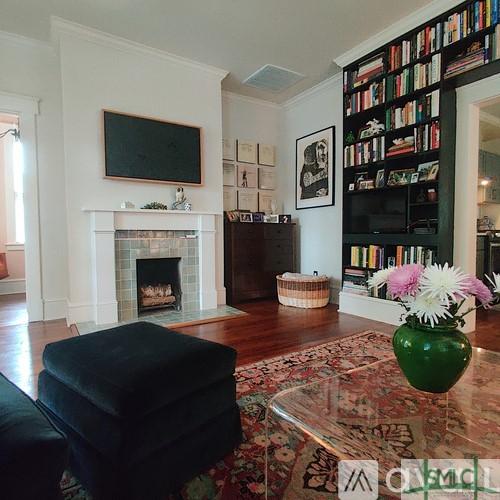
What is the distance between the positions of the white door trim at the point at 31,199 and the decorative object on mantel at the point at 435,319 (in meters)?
3.41

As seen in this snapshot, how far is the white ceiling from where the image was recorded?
271cm

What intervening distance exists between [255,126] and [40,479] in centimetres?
454

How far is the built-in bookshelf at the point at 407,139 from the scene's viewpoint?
2582mm

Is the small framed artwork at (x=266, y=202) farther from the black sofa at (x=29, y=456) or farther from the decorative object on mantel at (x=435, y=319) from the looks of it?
the black sofa at (x=29, y=456)

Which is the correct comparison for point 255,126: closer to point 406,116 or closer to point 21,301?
point 406,116

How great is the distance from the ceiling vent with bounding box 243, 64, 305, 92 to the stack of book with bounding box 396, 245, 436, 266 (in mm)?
2368

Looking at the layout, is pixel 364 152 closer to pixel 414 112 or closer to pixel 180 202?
pixel 414 112

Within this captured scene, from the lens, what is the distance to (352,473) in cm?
94

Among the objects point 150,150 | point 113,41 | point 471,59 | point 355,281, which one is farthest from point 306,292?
point 113,41

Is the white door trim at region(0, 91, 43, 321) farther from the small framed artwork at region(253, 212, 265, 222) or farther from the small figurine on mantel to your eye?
the small framed artwork at region(253, 212, 265, 222)

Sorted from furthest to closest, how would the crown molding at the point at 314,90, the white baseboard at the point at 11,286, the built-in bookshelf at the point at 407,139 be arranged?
the white baseboard at the point at 11,286, the crown molding at the point at 314,90, the built-in bookshelf at the point at 407,139

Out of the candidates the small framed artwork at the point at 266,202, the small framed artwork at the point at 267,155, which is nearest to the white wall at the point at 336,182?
the small framed artwork at the point at 267,155

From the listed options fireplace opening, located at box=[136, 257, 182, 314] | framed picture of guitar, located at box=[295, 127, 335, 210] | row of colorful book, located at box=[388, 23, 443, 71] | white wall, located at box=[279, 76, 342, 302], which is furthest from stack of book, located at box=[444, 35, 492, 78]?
fireplace opening, located at box=[136, 257, 182, 314]

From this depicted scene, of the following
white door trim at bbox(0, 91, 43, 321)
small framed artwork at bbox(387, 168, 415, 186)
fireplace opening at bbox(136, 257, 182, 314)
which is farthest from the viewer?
fireplace opening at bbox(136, 257, 182, 314)
